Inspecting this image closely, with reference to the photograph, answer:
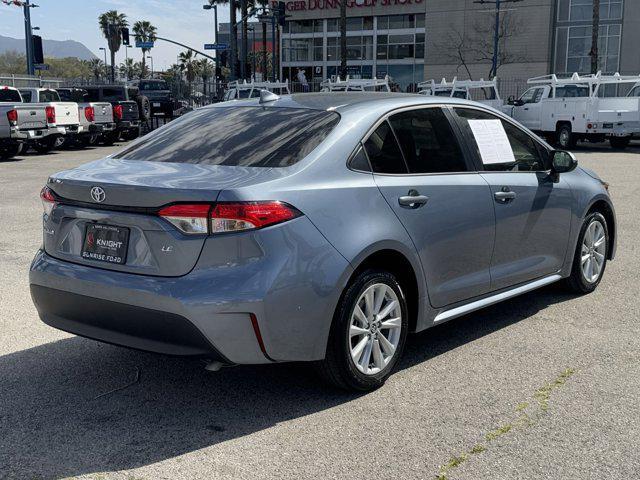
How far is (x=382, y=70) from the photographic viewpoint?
208 ft

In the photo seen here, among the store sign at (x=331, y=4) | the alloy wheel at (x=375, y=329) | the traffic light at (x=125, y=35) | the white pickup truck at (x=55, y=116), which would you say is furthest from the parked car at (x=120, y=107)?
the store sign at (x=331, y=4)

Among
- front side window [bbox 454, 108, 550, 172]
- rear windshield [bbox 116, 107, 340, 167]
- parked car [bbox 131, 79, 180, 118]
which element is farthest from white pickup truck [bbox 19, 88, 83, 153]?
front side window [bbox 454, 108, 550, 172]

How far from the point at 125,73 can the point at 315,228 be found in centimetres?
14577

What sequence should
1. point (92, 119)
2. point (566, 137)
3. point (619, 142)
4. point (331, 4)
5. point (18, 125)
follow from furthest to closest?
1. point (331, 4)
2. point (619, 142)
3. point (566, 137)
4. point (92, 119)
5. point (18, 125)

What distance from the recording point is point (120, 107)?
25.6 metres

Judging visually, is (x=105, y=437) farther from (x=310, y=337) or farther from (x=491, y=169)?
(x=491, y=169)

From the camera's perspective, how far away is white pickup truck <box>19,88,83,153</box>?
2122 cm

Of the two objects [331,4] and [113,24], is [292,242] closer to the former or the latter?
→ [331,4]

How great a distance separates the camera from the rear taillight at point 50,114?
2086 cm

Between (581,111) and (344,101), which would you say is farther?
(581,111)

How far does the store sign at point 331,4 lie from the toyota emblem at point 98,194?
198 feet

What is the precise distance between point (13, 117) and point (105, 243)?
673 inches

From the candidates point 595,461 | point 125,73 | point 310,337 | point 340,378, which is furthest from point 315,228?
point 125,73

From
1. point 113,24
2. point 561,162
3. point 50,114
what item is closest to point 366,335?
point 561,162
